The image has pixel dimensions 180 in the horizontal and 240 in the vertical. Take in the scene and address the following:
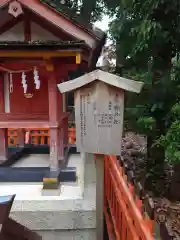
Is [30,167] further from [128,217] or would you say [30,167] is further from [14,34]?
[128,217]

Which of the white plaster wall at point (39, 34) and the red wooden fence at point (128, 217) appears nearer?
the red wooden fence at point (128, 217)

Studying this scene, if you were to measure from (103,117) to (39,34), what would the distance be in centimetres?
264

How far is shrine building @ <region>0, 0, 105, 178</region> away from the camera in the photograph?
14.3 ft

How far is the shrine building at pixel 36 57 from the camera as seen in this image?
4352mm

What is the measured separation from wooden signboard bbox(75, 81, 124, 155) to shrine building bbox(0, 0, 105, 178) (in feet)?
5.10

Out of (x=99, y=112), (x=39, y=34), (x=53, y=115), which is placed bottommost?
(x=53, y=115)

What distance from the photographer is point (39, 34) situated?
4883mm

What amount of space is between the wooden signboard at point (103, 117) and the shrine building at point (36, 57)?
1554 millimetres

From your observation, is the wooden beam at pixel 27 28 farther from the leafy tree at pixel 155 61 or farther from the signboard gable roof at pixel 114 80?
the signboard gable roof at pixel 114 80

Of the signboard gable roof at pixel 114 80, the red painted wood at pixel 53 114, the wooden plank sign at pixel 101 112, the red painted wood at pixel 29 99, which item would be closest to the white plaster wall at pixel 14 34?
the red painted wood at pixel 29 99

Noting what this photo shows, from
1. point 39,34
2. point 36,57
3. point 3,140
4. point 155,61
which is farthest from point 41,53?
point 155,61

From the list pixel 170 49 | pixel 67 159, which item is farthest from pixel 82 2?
pixel 67 159

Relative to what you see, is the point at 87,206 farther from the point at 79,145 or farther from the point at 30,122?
the point at 30,122

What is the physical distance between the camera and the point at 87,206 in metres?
3.88
